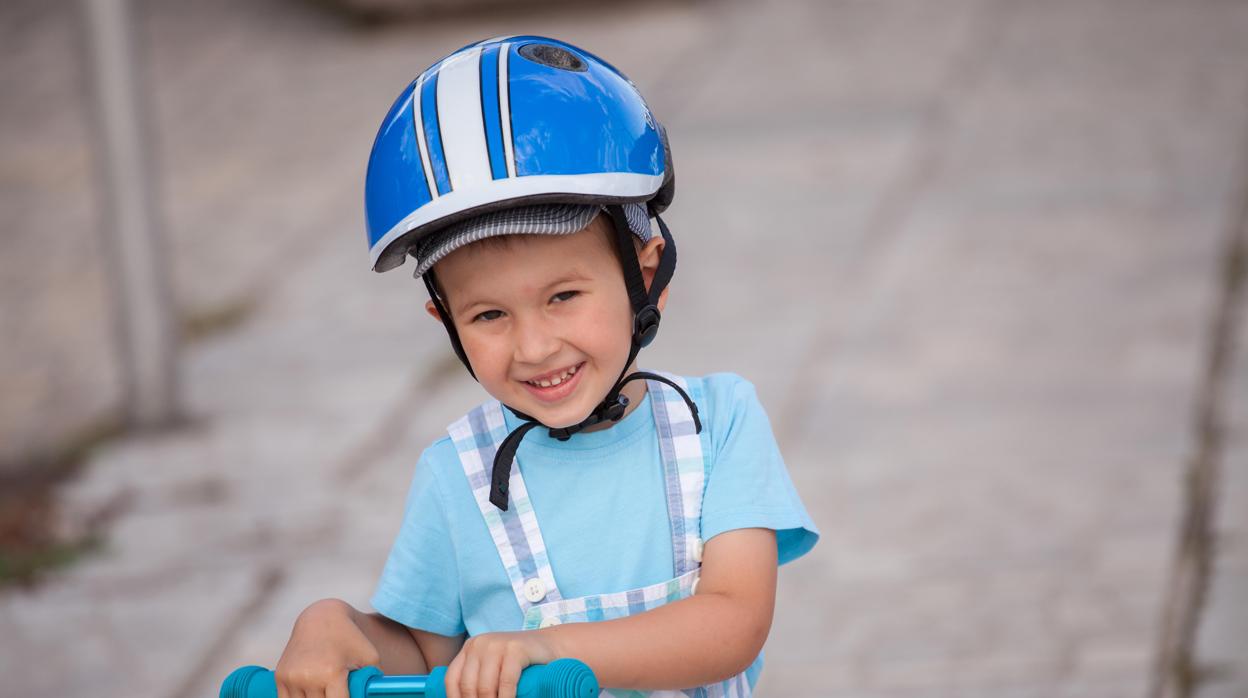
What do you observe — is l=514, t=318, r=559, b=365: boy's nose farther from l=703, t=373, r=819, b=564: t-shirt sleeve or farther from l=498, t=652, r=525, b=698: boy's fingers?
l=498, t=652, r=525, b=698: boy's fingers

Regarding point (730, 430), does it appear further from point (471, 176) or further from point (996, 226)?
point (996, 226)

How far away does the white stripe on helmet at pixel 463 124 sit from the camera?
90.7 inches

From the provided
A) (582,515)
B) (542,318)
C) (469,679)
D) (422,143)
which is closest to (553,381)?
(542,318)

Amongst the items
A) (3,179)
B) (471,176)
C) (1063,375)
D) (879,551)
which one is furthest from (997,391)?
(3,179)

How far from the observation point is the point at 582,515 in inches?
93.1

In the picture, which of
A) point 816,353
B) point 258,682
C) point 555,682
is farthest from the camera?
point 816,353

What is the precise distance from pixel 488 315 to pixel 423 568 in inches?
16.3

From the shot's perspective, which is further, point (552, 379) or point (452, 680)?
point (552, 379)

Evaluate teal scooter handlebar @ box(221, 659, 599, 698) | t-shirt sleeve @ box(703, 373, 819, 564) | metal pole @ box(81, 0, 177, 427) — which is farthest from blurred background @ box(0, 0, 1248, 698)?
teal scooter handlebar @ box(221, 659, 599, 698)

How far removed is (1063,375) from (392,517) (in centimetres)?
256

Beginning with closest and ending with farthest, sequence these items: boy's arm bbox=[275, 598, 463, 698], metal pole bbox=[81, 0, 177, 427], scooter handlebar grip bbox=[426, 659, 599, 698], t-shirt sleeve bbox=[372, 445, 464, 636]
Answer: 1. scooter handlebar grip bbox=[426, 659, 599, 698]
2. boy's arm bbox=[275, 598, 463, 698]
3. t-shirt sleeve bbox=[372, 445, 464, 636]
4. metal pole bbox=[81, 0, 177, 427]

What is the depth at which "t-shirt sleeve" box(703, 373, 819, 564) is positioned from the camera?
7.65 feet

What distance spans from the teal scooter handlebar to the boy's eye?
1.77 feet

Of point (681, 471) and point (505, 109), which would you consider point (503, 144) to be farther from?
point (681, 471)
